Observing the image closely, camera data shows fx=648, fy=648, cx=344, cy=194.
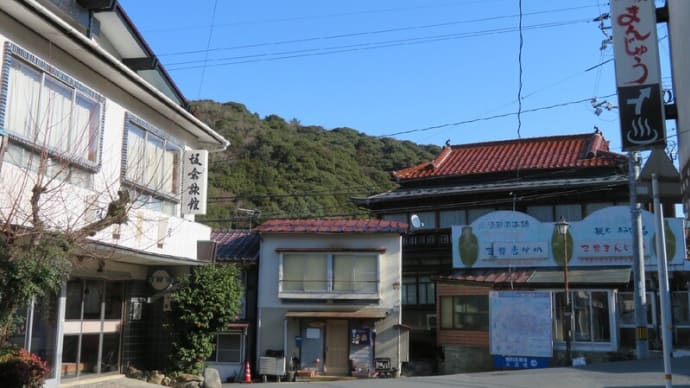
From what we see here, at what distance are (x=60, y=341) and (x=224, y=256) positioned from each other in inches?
570

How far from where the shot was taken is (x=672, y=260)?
24.7 metres

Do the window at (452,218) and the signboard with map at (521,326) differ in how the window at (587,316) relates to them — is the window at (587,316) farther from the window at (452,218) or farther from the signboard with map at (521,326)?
the window at (452,218)

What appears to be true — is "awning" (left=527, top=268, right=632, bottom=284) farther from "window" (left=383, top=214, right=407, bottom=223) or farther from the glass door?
the glass door

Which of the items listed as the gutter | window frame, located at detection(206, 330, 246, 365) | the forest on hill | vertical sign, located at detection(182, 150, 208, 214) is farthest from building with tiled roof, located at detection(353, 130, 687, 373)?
the forest on hill

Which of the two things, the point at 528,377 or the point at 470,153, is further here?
the point at 470,153

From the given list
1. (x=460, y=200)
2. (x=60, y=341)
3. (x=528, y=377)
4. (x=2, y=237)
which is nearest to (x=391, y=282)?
(x=460, y=200)

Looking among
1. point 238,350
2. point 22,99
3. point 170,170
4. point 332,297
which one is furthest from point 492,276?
point 22,99

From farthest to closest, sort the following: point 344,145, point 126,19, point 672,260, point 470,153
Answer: point 344,145
point 470,153
point 672,260
point 126,19

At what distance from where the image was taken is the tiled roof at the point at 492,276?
25.9 meters

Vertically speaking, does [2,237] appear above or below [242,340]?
above

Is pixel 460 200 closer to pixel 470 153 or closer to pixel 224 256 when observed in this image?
pixel 470 153

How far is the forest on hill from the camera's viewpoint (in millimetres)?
51388

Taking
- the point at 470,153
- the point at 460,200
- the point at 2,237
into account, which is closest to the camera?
the point at 2,237

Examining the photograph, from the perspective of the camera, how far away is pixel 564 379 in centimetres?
1717
